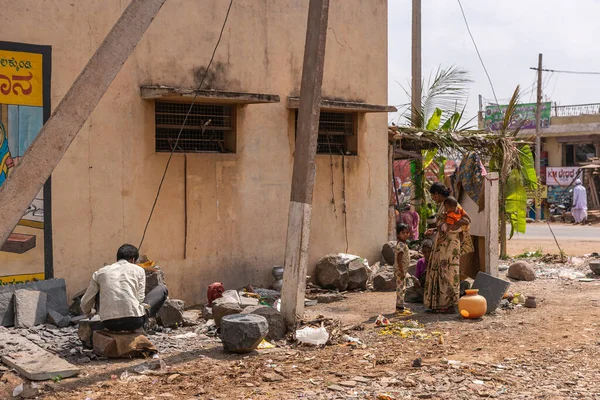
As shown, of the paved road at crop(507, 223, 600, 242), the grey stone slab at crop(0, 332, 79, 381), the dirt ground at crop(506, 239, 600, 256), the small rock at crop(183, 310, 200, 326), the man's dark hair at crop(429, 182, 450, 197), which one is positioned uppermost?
the man's dark hair at crop(429, 182, 450, 197)

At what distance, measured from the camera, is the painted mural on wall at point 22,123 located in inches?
320

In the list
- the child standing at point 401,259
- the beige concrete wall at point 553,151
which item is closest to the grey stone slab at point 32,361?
the child standing at point 401,259

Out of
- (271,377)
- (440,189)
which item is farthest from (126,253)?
(440,189)

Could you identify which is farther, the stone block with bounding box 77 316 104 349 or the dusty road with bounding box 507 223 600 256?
the dusty road with bounding box 507 223 600 256

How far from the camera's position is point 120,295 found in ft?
22.1

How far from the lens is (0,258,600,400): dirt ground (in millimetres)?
5801

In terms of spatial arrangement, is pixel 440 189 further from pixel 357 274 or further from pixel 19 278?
pixel 19 278

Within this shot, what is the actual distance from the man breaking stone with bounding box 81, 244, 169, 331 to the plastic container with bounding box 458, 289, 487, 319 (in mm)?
3743

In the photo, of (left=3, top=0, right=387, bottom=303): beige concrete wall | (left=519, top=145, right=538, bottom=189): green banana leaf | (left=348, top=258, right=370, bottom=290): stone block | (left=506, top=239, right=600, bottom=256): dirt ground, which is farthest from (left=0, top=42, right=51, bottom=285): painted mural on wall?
(left=506, top=239, right=600, bottom=256): dirt ground

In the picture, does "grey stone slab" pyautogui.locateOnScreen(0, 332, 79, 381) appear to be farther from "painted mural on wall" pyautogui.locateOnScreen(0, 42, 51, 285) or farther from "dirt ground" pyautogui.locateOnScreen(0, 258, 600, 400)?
"painted mural on wall" pyautogui.locateOnScreen(0, 42, 51, 285)

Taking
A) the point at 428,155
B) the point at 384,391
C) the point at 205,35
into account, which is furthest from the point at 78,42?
the point at 428,155

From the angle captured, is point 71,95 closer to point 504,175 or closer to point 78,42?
point 78,42

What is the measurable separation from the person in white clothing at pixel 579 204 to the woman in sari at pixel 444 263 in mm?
20063

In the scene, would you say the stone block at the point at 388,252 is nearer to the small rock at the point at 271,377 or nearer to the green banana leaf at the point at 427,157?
the green banana leaf at the point at 427,157
